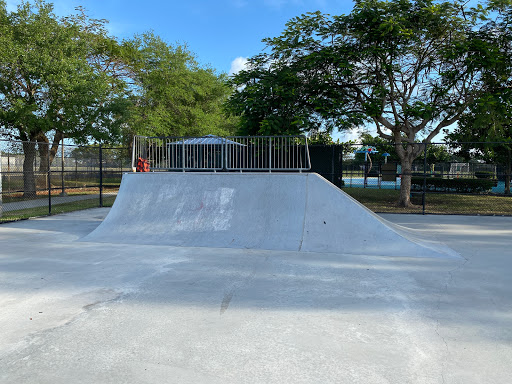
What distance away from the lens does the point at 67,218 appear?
1222 centimetres

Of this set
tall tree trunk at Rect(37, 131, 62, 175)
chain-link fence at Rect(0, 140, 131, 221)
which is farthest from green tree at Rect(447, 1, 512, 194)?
tall tree trunk at Rect(37, 131, 62, 175)

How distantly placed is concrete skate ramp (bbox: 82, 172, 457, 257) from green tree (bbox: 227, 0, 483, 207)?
A: 6560 millimetres

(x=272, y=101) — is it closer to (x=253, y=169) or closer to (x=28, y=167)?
(x=253, y=169)

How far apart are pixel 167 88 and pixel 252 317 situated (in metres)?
24.1

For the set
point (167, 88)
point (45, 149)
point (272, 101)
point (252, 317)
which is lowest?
point (252, 317)

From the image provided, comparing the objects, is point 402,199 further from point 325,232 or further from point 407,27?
point 325,232

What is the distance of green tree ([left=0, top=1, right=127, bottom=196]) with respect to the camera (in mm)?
17406

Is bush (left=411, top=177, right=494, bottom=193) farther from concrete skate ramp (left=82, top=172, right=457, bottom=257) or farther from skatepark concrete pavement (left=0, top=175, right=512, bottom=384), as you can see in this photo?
skatepark concrete pavement (left=0, top=175, right=512, bottom=384)

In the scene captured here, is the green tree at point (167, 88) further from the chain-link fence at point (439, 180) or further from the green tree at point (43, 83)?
the chain-link fence at point (439, 180)

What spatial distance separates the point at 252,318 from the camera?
4.02m

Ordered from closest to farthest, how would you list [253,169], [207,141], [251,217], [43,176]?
[251,217] < [253,169] < [207,141] < [43,176]

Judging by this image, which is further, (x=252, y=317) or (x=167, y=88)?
(x=167, y=88)

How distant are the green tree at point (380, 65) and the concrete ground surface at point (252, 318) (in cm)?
946

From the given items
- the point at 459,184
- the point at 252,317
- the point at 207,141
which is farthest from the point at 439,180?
the point at 252,317
